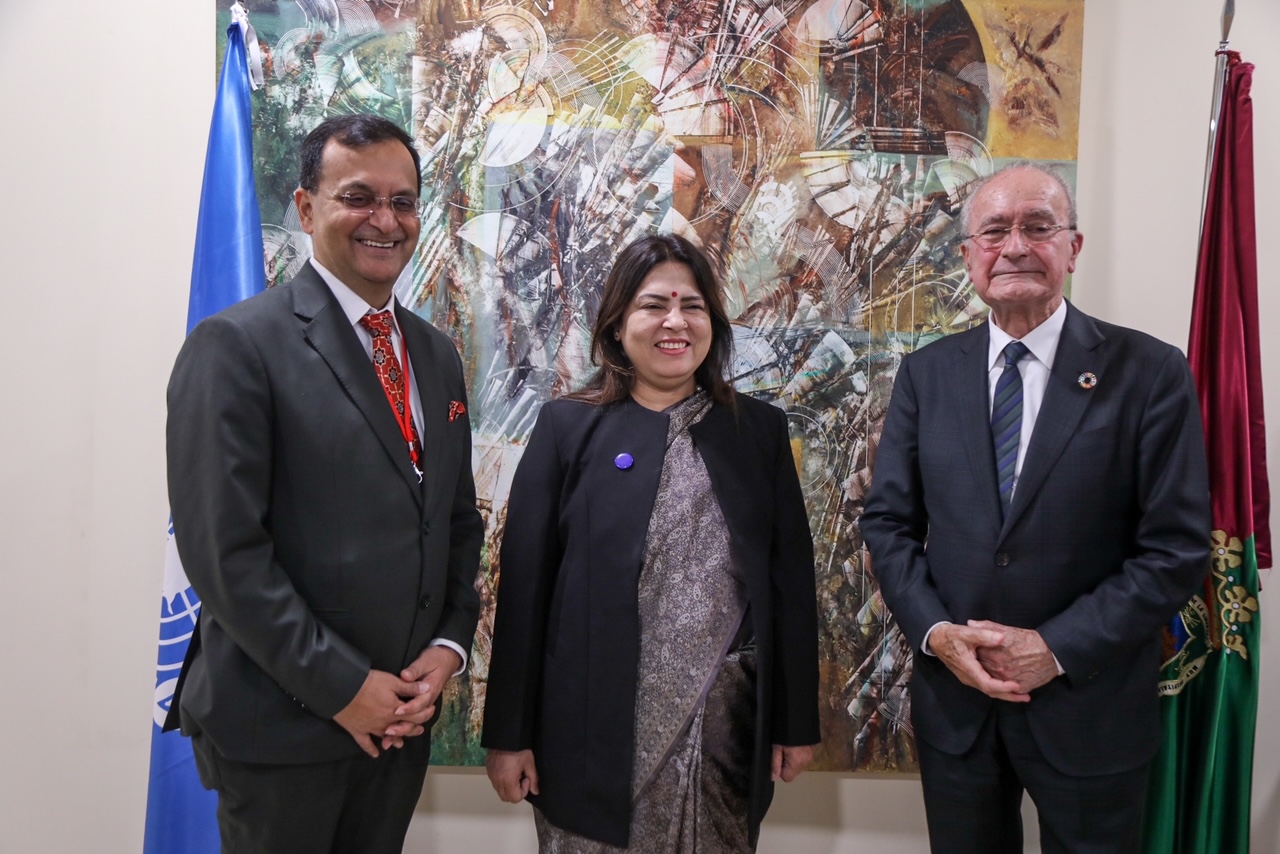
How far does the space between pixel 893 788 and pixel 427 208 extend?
7.60ft

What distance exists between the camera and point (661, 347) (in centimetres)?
197

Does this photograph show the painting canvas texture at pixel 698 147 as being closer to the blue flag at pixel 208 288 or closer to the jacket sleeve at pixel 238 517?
the blue flag at pixel 208 288

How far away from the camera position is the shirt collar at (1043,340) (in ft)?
6.36

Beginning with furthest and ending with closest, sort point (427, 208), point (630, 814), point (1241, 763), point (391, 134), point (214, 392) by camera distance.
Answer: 1. point (427, 208)
2. point (1241, 763)
3. point (630, 814)
4. point (391, 134)
5. point (214, 392)

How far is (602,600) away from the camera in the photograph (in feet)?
6.22

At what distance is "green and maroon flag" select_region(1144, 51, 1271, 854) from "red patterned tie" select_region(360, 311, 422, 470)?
1.98 m

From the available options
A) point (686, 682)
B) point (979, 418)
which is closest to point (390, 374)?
point (686, 682)

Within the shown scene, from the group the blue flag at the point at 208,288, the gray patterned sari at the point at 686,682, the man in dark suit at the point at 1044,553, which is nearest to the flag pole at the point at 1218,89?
the man in dark suit at the point at 1044,553

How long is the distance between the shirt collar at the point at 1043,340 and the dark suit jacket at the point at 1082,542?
0.03 metres

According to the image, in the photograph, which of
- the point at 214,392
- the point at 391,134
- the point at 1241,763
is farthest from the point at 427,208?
the point at 1241,763

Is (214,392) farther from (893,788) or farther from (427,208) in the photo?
(893,788)

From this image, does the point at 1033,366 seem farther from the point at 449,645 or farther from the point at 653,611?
the point at 449,645

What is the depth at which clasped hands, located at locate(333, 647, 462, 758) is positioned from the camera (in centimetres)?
159

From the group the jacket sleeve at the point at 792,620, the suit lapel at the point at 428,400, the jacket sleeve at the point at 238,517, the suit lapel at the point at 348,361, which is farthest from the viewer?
the jacket sleeve at the point at 792,620
